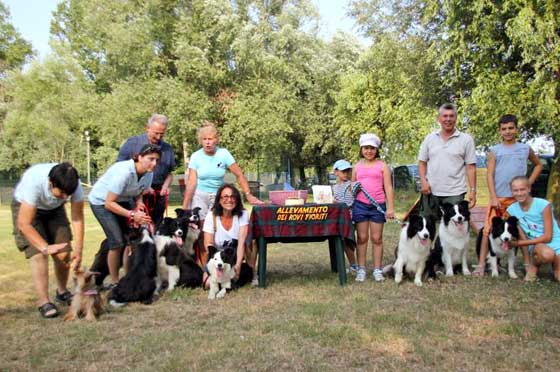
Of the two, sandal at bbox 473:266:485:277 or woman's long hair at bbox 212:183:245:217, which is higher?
woman's long hair at bbox 212:183:245:217

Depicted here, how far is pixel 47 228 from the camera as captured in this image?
4.59 meters

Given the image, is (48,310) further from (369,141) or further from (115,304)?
(369,141)

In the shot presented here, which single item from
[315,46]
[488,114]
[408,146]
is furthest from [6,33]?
[488,114]

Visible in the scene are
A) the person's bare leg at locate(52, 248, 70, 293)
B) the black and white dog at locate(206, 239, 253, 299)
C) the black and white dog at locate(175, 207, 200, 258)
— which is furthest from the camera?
the black and white dog at locate(175, 207, 200, 258)

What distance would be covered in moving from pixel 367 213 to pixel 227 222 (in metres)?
1.60

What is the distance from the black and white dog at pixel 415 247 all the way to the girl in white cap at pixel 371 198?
25 cm

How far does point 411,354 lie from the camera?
11.1 feet

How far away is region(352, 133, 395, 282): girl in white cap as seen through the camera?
222 inches

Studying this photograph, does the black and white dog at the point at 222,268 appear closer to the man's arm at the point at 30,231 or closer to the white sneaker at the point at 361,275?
the white sneaker at the point at 361,275

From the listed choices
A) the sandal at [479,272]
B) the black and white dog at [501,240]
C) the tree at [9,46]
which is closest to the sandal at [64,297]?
the sandal at [479,272]

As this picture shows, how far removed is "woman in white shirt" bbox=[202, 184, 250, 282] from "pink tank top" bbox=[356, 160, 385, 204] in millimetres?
1382

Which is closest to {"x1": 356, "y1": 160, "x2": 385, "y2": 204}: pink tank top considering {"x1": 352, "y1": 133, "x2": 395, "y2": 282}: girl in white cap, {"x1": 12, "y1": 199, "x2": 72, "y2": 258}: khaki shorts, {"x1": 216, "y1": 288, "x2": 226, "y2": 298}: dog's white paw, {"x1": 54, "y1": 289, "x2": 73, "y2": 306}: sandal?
{"x1": 352, "y1": 133, "x2": 395, "y2": 282}: girl in white cap

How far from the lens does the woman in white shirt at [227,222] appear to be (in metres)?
5.34

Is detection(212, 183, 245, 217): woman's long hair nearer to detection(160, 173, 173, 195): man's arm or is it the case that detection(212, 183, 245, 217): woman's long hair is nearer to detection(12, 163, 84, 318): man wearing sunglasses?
detection(160, 173, 173, 195): man's arm
